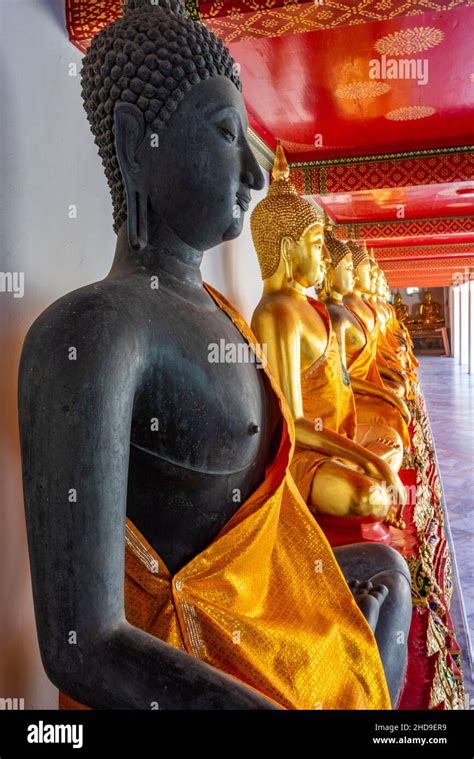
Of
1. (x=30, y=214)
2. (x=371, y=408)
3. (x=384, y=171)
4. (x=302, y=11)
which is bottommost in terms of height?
(x=371, y=408)

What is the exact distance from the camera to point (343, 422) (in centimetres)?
257

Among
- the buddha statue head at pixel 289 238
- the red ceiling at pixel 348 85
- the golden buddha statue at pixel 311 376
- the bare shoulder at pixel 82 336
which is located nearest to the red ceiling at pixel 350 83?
the red ceiling at pixel 348 85

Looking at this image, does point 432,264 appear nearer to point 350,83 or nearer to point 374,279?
point 374,279

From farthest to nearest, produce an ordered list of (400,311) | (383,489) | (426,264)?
1. (400,311)
2. (426,264)
3. (383,489)

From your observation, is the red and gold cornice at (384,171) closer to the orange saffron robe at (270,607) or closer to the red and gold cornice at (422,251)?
the orange saffron robe at (270,607)

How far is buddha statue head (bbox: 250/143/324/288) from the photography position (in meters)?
2.46

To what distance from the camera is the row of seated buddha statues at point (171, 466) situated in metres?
0.86

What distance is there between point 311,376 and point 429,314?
20671 mm

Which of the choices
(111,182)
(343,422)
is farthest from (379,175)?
(111,182)

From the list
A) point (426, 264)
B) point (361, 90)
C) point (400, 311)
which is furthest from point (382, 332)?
point (400, 311)

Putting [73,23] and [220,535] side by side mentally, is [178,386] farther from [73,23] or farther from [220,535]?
[73,23]

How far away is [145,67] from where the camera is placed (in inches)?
42.5

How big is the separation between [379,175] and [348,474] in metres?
2.26

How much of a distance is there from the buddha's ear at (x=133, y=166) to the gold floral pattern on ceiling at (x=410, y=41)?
1.46 meters
